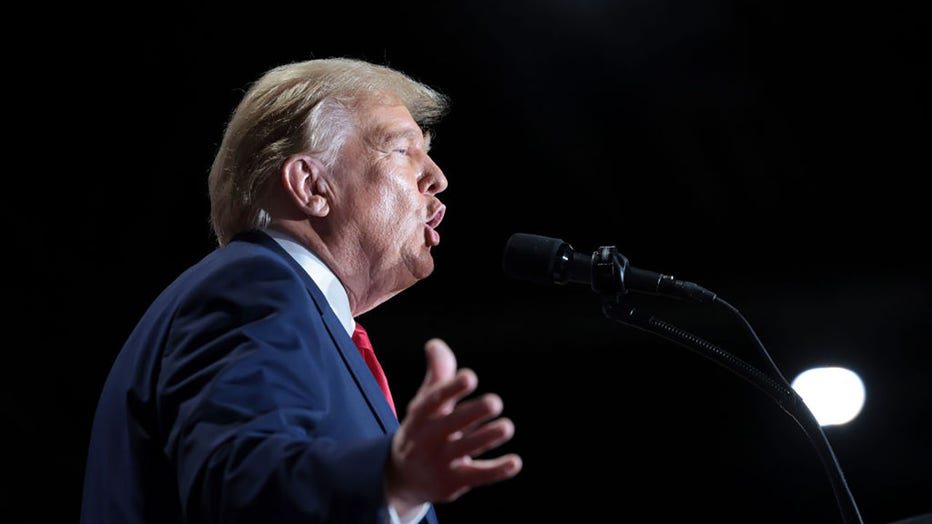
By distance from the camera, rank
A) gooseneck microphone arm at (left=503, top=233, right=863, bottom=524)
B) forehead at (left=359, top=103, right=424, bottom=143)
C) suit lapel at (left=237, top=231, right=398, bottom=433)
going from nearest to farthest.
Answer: suit lapel at (left=237, top=231, right=398, bottom=433)
gooseneck microphone arm at (left=503, top=233, right=863, bottom=524)
forehead at (left=359, top=103, right=424, bottom=143)

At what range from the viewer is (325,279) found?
5.34ft

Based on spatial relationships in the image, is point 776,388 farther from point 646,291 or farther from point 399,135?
point 399,135

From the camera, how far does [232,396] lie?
3.63 feet

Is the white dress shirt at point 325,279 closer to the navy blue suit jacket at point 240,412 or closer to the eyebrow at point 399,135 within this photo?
the navy blue suit jacket at point 240,412

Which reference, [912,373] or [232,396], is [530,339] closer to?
[912,373]

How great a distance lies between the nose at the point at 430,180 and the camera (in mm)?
1908

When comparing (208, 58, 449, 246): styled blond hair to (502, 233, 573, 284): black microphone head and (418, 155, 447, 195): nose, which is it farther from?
(502, 233, 573, 284): black microphone head

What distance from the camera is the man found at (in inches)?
37.1

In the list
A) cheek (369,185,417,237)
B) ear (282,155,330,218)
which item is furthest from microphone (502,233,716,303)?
ear (282,155,330,218)


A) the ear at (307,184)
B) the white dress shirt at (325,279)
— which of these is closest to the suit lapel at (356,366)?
the white dress shirt at (325,279)

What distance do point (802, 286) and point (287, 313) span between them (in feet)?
11.3

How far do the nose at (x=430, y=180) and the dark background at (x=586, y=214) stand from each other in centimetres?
158

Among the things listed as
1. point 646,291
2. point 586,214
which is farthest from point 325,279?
point 586,214

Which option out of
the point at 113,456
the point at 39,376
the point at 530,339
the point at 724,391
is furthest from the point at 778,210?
the point at 113,456
